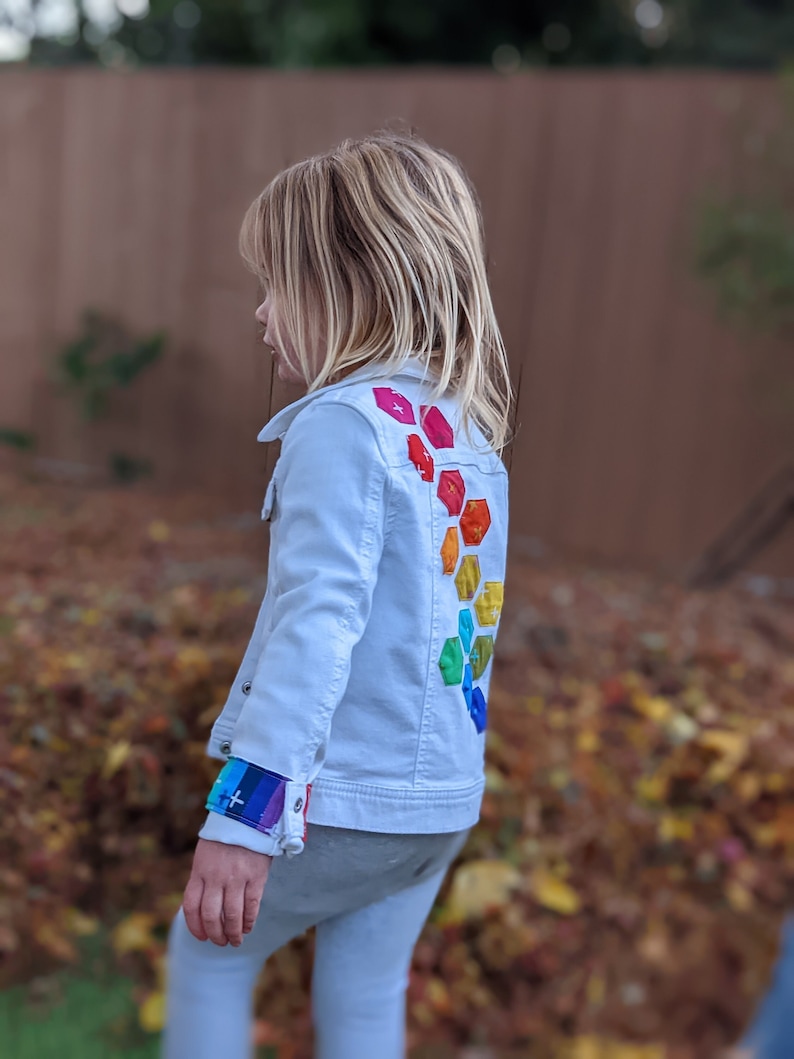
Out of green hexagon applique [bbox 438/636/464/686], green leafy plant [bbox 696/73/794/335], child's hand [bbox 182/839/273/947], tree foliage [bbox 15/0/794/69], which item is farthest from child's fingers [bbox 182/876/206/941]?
tree foliage [bbox 15/0/794/69]

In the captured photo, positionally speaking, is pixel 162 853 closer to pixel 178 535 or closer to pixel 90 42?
pixel 178 535

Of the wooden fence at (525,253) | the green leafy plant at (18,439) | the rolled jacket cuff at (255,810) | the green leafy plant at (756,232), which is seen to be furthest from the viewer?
the green leafy plant at (18,439)

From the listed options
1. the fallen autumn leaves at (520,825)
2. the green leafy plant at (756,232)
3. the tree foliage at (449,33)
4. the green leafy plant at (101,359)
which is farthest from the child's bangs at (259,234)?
the tree foliage at (449,33)

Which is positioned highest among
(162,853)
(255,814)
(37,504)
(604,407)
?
(255,814)

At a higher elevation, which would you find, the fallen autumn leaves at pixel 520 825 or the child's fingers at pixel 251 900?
the child's fingers at pixel 251 900

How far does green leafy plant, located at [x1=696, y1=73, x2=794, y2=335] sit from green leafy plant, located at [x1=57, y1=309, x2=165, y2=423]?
2518mm

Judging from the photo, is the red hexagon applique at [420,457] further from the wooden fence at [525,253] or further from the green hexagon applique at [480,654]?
the wooden fence at [525,253]

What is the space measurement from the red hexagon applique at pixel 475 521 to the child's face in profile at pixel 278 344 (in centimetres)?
24

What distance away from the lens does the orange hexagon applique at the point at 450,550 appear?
3.88ft

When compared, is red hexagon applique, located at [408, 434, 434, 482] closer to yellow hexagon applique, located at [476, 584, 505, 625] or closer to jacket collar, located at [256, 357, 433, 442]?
jacket collar, located at [256, 357, 433, 442]

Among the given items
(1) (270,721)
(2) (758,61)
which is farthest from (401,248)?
(2) (758,61)

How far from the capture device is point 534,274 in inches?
184

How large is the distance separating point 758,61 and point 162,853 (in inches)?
274

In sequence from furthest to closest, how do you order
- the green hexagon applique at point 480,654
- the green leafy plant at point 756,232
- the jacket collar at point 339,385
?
the green leafy plant at point 756,232 → the green hexagon applique at point 480,654 → the jacket collar at point 339,385
